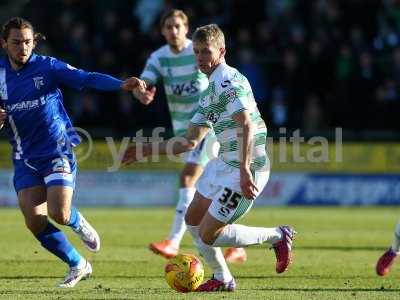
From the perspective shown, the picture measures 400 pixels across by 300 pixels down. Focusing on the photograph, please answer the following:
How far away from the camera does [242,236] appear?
855 centimetres

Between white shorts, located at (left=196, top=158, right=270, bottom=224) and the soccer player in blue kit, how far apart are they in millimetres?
1117

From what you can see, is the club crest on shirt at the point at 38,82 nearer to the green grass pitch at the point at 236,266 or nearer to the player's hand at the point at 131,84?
the player's hand at the point at 131,84

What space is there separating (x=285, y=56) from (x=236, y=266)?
10446mm

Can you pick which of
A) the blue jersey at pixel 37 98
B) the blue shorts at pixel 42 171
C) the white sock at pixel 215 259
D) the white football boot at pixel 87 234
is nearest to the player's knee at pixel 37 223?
the blue shorts at pixel 42 171

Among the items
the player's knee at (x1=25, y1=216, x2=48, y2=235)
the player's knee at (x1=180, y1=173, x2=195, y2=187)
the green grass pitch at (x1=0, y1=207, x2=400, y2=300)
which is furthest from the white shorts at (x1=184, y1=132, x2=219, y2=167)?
the player's knee at (x1=25, y1=216, x2=48, y2=235)

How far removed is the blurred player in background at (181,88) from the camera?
1143 cm

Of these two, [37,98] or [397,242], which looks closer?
[37,98]

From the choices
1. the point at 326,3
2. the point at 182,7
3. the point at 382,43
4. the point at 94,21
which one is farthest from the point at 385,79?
the point at 94,21

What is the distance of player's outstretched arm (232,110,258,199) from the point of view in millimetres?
7902

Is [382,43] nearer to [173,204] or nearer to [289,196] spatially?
[289,196]

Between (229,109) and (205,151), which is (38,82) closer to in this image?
(229,109)

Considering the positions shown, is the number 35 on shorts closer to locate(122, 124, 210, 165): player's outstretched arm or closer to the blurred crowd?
locate(122, 124, 210, 165): player's outstretched arm

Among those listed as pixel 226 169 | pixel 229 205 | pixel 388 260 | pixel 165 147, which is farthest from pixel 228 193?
pixel 388 260

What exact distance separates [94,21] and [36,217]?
13.7 metres
